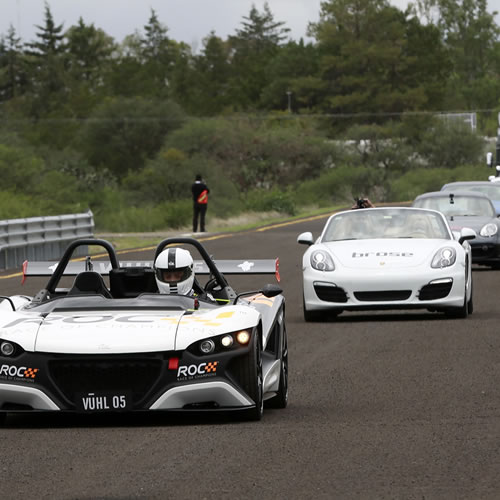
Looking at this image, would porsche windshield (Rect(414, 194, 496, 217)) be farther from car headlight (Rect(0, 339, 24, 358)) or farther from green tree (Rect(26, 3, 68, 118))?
green tree (Rect(26, 3, 68, 118))

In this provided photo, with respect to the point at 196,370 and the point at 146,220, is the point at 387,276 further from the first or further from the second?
the point at 146,220

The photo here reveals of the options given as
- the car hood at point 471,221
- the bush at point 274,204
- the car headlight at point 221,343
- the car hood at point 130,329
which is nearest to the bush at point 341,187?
the bush at point 274,204

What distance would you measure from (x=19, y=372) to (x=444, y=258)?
8591 mm

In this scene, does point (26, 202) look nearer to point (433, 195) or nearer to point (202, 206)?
point (202, 206)

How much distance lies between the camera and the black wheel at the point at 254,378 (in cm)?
852

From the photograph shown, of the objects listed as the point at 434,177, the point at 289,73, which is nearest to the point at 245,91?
the point at 289,73

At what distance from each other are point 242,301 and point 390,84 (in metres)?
118

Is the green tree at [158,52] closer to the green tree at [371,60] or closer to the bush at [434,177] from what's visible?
the green tree at [371,60]

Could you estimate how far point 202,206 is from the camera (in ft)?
142

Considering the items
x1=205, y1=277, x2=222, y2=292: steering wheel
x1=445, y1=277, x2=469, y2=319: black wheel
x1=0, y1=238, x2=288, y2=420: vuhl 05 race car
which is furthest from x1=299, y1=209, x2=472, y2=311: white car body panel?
x1=0, y1=238, x2=288, y2=420: vuhl 05 race car

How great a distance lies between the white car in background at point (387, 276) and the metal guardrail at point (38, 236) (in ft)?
38.9

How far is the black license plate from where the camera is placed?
8320 millimetres

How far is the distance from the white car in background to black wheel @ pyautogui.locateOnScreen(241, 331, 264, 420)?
7257 mm

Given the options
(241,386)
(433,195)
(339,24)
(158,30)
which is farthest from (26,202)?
(158,30)
